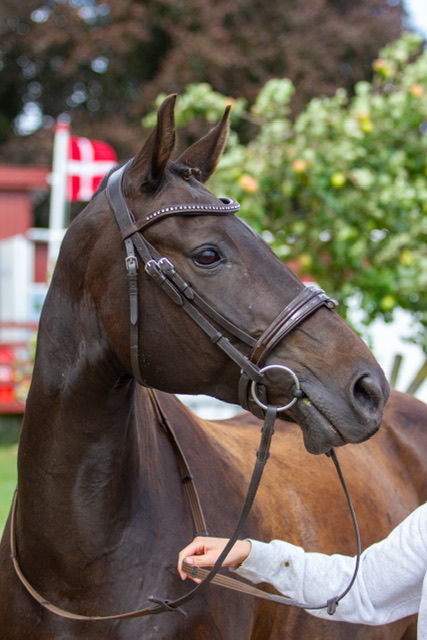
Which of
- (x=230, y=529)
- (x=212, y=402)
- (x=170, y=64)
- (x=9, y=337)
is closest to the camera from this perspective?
(x=230, y=529)

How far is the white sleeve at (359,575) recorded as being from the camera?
200 cm

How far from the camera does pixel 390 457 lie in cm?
344

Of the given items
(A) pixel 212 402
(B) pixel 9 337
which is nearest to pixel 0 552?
(A) pixel 212 402

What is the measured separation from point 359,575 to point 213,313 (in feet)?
2.79

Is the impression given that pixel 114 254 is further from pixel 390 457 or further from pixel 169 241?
pixel 390 457

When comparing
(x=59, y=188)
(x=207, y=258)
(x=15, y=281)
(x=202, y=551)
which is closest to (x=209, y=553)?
(x=202, y=551)

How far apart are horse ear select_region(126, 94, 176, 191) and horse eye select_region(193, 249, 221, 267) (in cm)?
25

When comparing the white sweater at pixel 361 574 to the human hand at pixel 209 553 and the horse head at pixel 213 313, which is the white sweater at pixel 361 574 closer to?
the human hand at pixel 209 553

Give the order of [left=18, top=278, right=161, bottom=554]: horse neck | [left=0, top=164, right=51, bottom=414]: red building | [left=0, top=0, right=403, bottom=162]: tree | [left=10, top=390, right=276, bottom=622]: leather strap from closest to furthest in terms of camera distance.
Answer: [left=10, top=390, right=276, bottom=622]: leather strap, [left=18, top=278, right=161, bottom=554]: horse neck, [left=0, top=164, right=51, bottom=414]: red building, [left=0, top=0, right=403, bottom=162]: tree

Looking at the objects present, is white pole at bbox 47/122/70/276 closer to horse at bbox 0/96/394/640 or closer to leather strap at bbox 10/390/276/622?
horse at bbox 0/96/394/640

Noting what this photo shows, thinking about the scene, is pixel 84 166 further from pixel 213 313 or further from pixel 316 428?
pixel 316 428

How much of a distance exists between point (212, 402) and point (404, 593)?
206 inches

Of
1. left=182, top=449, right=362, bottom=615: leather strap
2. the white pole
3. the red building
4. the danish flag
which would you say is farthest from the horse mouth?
the red building

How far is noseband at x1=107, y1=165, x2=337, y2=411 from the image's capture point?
190 centimetres
